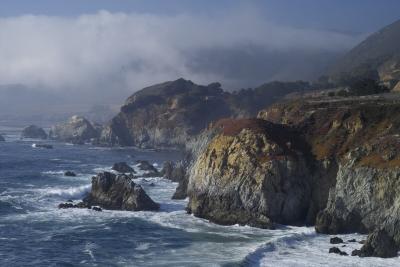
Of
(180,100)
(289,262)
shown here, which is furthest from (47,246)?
(180,100)

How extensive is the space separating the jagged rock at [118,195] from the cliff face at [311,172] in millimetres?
5762

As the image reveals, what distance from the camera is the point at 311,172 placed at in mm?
71562

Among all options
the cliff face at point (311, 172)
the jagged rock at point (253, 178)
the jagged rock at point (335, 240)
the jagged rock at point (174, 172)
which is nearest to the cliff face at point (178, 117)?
the jagged rock at point (174, 172)

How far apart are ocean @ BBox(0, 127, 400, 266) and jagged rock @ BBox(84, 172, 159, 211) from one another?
6.16ft

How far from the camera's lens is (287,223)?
68812mm

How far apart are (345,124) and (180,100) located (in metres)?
121

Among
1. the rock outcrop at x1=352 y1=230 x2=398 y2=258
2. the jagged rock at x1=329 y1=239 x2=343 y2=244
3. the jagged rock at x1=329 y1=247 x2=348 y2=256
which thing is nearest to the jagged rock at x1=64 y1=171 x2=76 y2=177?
the jagged rock at x1=329 y1=239 x2=343 y2=244

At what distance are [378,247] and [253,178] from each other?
58.4ft

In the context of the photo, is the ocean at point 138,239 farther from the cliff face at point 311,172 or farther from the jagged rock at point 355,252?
the cliff face at point 311,172

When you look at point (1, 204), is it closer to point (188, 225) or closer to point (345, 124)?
point (188, 225)

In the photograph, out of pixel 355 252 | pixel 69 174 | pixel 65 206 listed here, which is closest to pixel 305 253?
pixel 355 252

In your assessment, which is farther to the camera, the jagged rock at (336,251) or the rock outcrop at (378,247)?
the jagged rock at (336,251)

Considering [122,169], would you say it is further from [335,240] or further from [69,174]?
[335,240]

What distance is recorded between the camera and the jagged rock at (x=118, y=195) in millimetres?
77125
